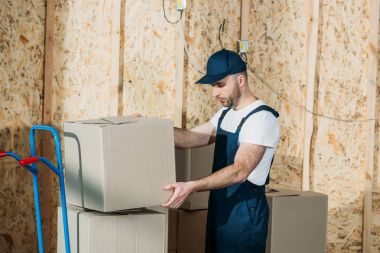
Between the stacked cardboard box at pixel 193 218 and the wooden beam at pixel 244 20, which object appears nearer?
the stacked cardboard box at pixel 193 218

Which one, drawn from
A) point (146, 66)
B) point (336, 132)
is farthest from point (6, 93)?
point (336, 132)

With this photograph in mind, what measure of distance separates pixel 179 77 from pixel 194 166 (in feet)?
2.56

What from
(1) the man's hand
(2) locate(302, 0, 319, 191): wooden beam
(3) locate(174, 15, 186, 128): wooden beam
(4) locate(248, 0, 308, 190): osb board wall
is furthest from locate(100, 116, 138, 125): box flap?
(2) locate(302, 0, 319, 191): wooden beam

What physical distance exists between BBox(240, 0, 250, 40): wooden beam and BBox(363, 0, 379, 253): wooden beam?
0.96 metres

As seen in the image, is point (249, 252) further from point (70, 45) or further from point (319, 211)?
point (70, 45)

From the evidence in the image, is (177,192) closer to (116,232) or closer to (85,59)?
(116,232)

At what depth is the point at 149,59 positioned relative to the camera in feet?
15.4

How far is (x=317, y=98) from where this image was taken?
5.24 metres

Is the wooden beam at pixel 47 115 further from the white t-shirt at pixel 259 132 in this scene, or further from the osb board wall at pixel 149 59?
the white t-shirt at pixel 259 132

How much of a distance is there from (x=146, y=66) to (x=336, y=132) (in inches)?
63.1

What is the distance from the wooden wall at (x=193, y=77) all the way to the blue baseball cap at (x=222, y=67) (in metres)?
1.13

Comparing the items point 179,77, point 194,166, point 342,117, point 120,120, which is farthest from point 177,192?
point 342,117

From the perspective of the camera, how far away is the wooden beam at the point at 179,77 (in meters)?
4.76

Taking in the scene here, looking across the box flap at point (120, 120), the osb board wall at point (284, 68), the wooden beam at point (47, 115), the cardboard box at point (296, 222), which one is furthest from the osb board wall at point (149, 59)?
the box flap at point (120, 120)
